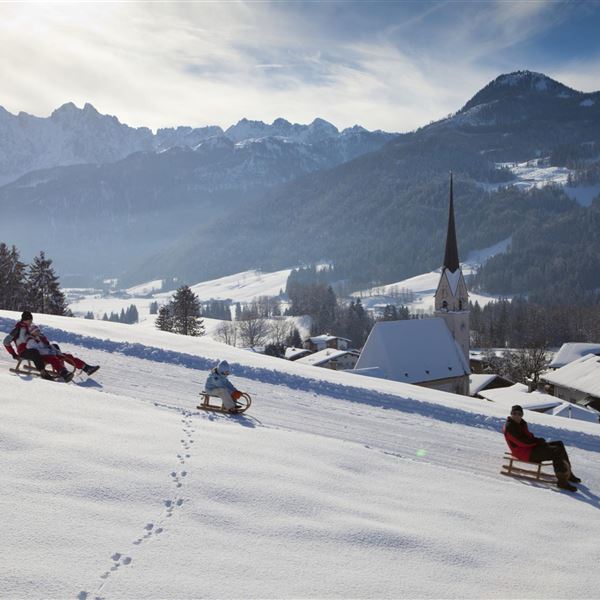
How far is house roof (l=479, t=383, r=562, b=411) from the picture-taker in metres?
38.0

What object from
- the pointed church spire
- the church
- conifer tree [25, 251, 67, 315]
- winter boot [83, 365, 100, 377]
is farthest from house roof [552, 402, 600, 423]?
conifer tree [25, 251, 67, 315]

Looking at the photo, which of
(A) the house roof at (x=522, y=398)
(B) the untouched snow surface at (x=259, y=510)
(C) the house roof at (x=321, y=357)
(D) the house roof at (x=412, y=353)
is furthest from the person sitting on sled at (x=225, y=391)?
(C) the house roof at (x=321, y=357)

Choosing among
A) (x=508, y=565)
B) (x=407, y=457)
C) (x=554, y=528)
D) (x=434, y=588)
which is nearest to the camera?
(x=434, y=588)

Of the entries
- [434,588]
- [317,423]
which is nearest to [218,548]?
[434,588]

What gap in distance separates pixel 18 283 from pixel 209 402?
154ft

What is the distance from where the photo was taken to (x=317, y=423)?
12508 mm

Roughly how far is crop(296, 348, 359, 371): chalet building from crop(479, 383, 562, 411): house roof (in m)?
27.4

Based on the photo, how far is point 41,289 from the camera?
168 feet

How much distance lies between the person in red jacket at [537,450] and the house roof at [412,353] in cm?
2917

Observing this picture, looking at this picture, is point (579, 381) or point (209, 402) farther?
point (579, 381)

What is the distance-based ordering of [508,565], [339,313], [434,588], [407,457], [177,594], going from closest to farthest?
[177,594]
[434,588]
[508,565]
[407,457]
[339,313]

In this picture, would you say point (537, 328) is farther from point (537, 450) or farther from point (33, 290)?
point (537, 450)

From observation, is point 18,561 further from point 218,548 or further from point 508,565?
point 508,565

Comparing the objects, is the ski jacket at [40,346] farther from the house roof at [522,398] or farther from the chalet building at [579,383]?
the chalet building at [579,383]
